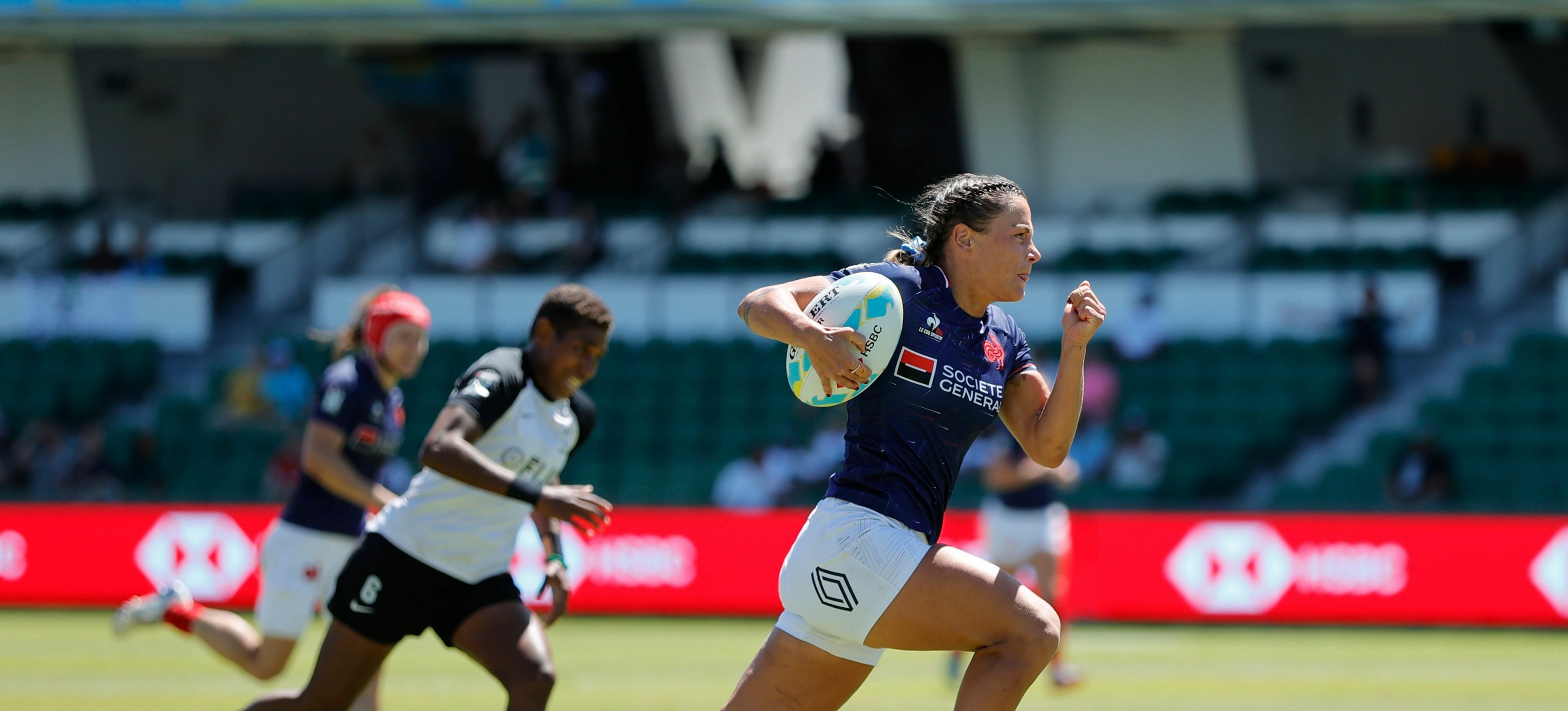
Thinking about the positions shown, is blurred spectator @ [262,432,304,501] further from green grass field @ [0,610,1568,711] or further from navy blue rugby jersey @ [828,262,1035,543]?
navy blue rugby jersey @ [828,262,1035,543]

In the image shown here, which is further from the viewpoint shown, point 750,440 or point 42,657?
point 750,440

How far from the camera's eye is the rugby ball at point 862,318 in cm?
566

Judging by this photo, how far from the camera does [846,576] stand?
5.64 m

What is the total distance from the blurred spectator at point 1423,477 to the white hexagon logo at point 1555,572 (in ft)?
6.66

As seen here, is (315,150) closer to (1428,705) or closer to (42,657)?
(42,657)

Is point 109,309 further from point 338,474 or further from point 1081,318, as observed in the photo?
point 1081,318

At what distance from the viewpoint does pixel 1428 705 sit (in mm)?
10906

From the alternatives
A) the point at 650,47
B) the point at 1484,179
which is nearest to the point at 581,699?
the point at 1484,179

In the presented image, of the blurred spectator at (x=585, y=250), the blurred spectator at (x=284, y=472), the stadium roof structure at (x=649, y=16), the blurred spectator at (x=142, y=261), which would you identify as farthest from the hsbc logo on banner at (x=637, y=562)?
the blurred spectator at (x=142, y=261)

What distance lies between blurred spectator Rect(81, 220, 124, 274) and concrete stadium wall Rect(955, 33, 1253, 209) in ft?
37.0

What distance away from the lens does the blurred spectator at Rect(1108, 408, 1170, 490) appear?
62.2 feet

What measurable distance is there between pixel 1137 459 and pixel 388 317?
1196 centimetres

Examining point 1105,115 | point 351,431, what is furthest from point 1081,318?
point 1105,115

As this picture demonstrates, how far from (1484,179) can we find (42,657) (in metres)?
17.1
